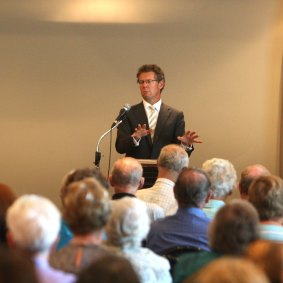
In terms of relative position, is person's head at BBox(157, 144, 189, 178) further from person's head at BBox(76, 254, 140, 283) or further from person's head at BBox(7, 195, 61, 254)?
person's head at BBox(76, 254, 140, 283)

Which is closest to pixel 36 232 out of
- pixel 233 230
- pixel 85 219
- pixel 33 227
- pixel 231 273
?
pixel 33 227

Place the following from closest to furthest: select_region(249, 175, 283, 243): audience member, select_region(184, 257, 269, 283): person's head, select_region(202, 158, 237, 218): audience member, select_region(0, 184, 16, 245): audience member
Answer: select_region(184, 257, 269, 283): person's head, select_region(0, 184, 16, 245): audience member, select_region(249, 175, 283, 243): audience member, select_region(202, 158, 237, 218): audience member

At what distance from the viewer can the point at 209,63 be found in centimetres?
626

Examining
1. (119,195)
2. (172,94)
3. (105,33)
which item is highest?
(105,33)

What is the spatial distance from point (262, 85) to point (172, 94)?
37.1 inches

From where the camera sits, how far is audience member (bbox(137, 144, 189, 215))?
144 inches

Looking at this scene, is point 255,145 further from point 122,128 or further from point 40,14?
point 40,14

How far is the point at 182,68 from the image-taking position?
6273 millimetres

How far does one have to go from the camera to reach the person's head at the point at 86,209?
7.18 feet

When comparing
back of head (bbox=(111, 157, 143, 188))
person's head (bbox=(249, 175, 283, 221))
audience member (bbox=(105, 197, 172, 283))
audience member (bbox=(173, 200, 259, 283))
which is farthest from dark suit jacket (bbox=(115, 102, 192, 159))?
audience member (bbox=(173, 200, 259, 283))

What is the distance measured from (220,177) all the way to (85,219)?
5.03 ft

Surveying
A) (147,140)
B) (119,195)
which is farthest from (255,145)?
(119,195)

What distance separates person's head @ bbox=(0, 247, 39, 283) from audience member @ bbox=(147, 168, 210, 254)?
5.50ft

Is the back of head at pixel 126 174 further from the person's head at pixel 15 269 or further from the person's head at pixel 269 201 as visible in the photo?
the person's head at pixel 15 269
